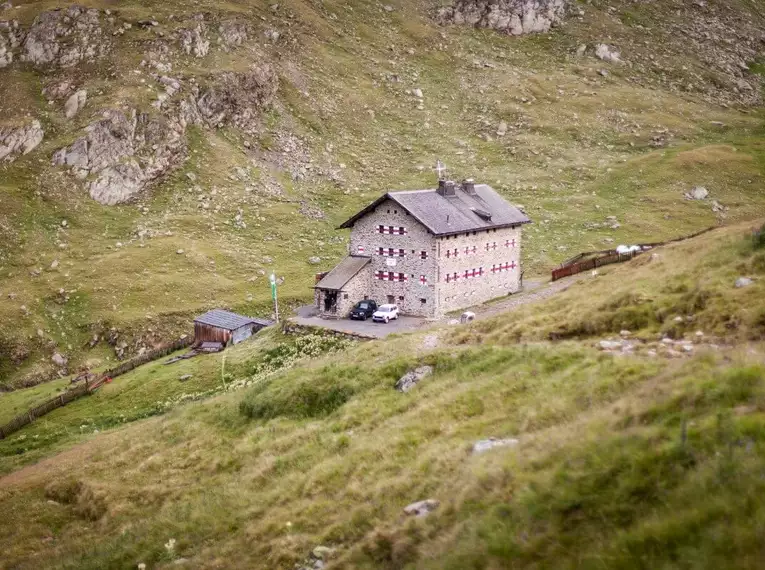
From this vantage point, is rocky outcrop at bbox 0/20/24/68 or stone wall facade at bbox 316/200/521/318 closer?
stone wall facade at bbox 316/200/521/318

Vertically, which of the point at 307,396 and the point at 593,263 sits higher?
the point at 593,263

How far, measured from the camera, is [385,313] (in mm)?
59312

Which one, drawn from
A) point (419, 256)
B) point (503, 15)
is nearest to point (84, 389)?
point (419, 256)

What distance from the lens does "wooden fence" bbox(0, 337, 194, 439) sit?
5416 cm

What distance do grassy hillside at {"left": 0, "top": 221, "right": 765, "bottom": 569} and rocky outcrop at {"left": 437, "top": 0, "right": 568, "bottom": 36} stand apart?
122788 millimetres

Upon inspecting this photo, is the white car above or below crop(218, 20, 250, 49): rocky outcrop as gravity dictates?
below

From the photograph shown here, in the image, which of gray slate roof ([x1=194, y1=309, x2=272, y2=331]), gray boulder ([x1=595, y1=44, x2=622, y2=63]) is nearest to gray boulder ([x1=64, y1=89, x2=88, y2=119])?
gray slate roof ([x1=194, y1=309, x2=272, y2=331])

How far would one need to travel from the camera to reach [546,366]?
26328mm

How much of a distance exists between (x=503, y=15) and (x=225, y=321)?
383 feet

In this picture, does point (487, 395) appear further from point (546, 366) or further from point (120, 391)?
point (120, 391)

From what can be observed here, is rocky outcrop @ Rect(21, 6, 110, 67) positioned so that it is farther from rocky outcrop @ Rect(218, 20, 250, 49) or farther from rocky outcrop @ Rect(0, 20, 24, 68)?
rocky outcrop @ Rect(218, 20, 250, 49)

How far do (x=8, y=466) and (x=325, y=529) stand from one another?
32.4 meters

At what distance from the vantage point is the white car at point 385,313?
193 ft

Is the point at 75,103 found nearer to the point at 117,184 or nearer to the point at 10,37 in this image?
the point at 117,184
